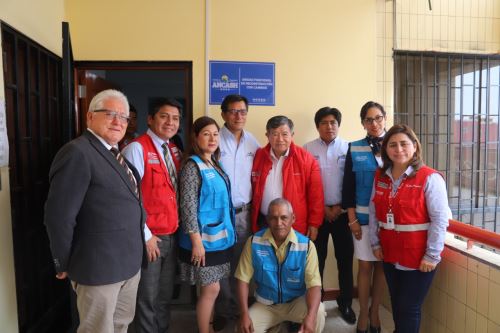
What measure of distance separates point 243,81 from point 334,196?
1.17 m

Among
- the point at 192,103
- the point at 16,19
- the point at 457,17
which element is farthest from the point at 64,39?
the point at 457,17

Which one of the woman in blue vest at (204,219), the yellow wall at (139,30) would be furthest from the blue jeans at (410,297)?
the yellow wall at (139,30)

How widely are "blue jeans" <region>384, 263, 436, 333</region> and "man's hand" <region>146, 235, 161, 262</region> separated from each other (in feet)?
4.48

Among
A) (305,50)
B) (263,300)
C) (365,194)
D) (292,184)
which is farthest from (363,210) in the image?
(305,50)

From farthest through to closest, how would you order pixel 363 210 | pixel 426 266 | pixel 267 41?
pixel 267 41 < pixel 363 210 < pixel 426 266

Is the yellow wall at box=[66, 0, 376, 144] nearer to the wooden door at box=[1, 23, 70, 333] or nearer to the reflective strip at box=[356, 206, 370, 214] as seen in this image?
the wooden door at box=[1, 23, 70, 333]

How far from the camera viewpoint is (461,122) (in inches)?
131

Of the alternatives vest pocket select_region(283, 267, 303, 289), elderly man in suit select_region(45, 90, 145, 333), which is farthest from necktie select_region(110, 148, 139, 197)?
vest pocket select_region(283, 267, 303, 289)

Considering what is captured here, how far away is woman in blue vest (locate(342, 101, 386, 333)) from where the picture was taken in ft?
7.11

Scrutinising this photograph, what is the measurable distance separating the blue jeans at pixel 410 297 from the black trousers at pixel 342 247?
59 centimetres

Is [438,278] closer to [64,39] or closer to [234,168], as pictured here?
[234,168]

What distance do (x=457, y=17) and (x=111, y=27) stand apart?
118 inches

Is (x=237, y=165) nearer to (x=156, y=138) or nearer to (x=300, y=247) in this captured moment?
(x=156, y=138)

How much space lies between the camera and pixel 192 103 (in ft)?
8.91
